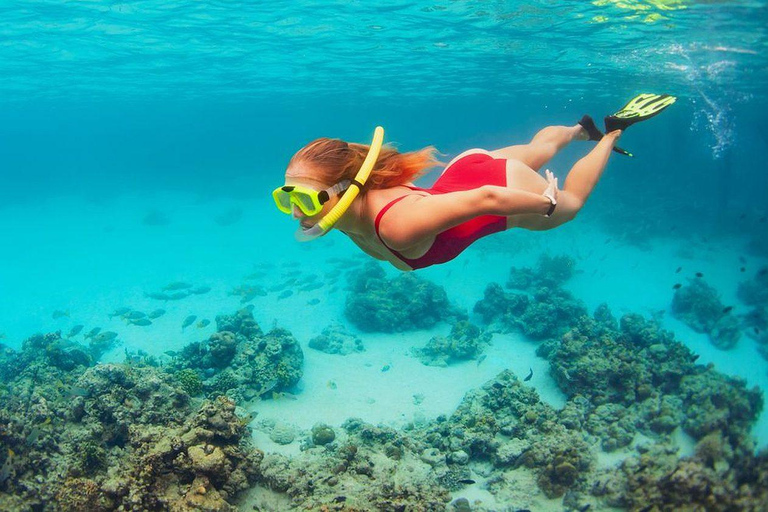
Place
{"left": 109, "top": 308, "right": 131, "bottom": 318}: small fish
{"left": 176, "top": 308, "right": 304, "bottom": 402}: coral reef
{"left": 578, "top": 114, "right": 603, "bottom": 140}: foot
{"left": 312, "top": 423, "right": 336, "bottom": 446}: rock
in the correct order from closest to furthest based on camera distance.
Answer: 1. {"left": 578, "top": 114, "right": 603, "bottom": 140}: foot
2. {"left": 312, "top": 423, "right": 336, "bottom": 446}: rock
3. {"left": 176, "top": 308, "right": 304, "bottom": 402}: coral reef
4. {"left": 109, "top": 308, "right": 131, "bottom": 318}: small fish

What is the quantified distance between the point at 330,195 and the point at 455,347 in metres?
8.68

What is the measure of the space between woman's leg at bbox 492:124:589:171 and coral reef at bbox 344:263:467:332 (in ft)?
27.7

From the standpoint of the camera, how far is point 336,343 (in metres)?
12.1

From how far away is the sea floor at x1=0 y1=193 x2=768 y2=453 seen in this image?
31.4 ft

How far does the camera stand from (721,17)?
15320 mm

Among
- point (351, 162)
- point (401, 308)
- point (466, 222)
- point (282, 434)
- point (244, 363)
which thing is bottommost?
point (401, 308)

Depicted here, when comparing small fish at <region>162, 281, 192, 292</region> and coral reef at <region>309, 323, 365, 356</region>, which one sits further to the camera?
small fish at <region>162, 281, 192, 292</region>

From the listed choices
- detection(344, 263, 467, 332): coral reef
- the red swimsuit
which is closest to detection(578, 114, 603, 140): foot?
the red swimsuit

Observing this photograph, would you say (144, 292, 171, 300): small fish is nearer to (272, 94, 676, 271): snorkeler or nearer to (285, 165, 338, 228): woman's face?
(272, 94, 676, 271): snorkeler

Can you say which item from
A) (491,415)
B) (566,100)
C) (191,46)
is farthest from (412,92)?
(491,415)

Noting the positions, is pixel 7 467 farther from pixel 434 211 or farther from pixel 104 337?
pixel 104 337

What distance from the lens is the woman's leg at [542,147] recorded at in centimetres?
444

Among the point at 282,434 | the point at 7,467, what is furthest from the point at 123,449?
the point at 282,434

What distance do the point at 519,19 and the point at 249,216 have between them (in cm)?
2381
